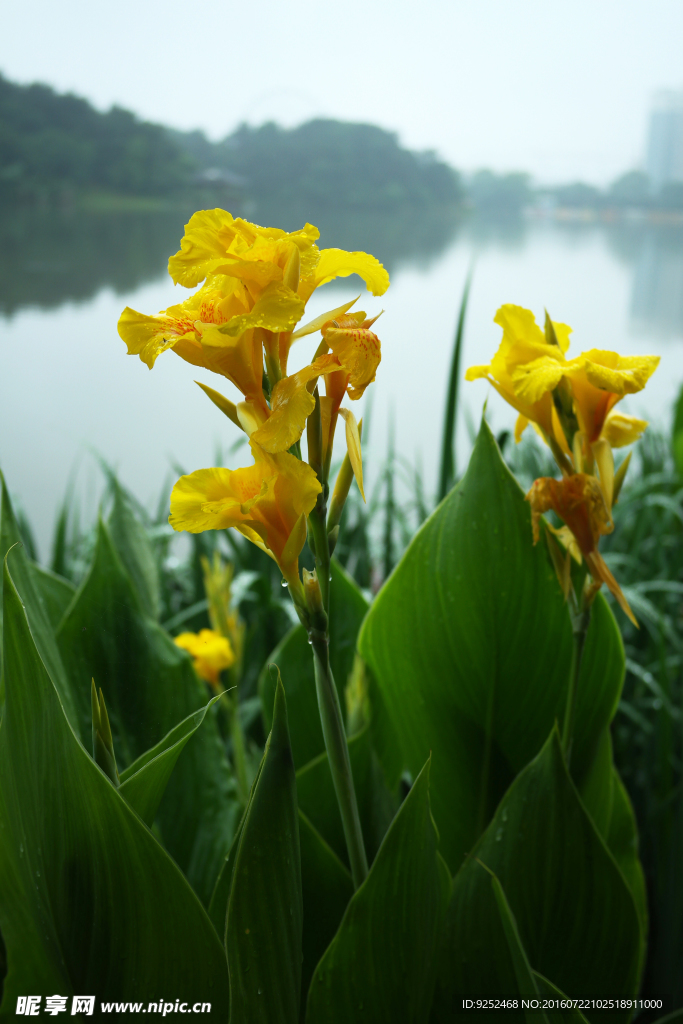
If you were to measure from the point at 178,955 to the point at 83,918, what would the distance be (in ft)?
0.10

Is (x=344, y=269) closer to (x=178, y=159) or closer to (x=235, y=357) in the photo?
(x=235, y=357)

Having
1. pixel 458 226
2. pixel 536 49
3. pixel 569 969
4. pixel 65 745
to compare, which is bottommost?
pixel 569 969

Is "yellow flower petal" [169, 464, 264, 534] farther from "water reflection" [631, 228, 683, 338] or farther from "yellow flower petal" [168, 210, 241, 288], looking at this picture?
"water reflection" [631, 228, 683, 338]

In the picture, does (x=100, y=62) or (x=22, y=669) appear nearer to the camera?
(x=22, y=669)

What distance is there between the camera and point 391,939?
0.67 feet

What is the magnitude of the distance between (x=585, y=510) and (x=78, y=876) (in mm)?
203

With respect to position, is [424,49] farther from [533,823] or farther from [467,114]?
[533,823]

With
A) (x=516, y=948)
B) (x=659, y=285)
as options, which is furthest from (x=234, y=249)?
(x=659, y=285)

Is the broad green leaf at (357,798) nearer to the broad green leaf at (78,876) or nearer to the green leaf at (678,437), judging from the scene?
the broad green leaf at (78,876)

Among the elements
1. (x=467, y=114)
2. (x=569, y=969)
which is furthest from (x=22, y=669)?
(x=467, y=114)

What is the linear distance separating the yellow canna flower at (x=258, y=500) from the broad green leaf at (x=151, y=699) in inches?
3.5

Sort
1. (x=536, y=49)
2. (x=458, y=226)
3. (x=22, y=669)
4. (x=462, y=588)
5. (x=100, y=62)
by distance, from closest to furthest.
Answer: (x=22, y=669)
(x=462, y=588)
(x=100, y=62)
(x=536, y=49)
(x=458, y=226)

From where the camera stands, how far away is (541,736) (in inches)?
12.2

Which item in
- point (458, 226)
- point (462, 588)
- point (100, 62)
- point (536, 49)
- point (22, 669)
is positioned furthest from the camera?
point (458, 226)
